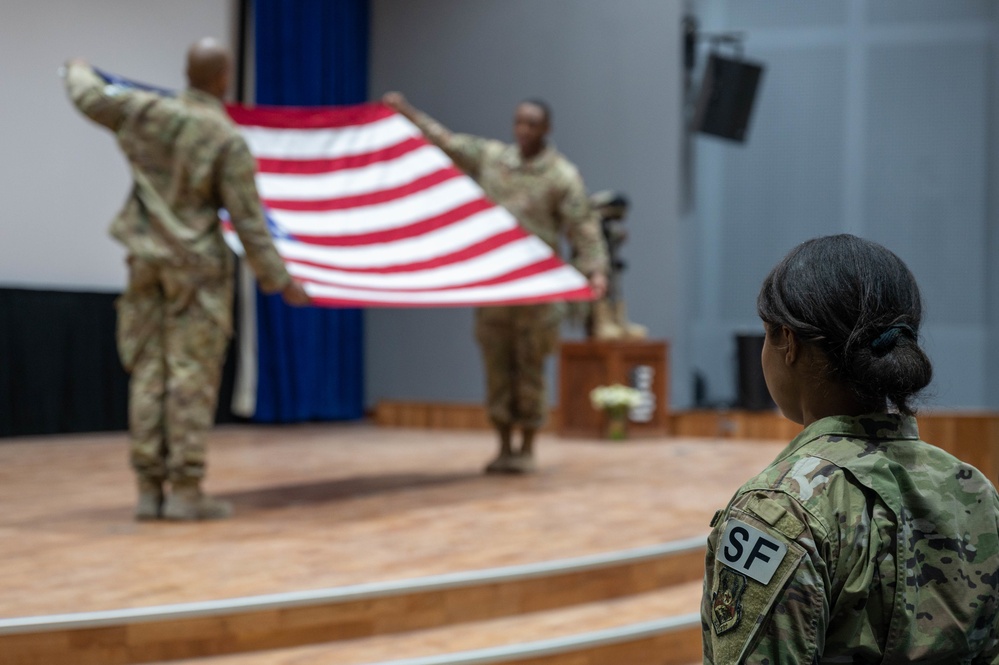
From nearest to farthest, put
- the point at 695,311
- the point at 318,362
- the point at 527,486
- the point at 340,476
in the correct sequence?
the point at 527,486 → the point at 340,476 → the point at 318,362 → the point at 695,311

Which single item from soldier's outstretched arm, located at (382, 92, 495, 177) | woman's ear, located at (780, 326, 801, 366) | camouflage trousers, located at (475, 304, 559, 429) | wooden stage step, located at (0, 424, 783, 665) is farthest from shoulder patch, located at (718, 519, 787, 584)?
soldier's outstretched arm, located at (382, 92, 495, 177)

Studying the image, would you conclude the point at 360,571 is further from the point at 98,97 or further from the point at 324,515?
the point at 98,97

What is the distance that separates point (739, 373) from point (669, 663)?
15.4 ft

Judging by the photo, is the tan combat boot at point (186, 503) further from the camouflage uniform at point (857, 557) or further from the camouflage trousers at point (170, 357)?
the camouflage uniform at point (857, 557)

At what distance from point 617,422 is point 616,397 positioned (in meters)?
0.17

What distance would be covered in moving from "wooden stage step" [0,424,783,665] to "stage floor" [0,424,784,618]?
0.01 metres

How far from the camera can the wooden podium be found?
23.9 ft

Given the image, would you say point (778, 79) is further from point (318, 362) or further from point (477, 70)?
point (318, 362)

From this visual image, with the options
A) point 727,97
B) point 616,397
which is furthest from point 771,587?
point 727,97

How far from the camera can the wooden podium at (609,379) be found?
7289mm

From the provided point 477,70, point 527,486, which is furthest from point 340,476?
point 477,70

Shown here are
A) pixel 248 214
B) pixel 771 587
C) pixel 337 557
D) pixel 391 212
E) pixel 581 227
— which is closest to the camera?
pixel 771 587

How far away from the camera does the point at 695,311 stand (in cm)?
904

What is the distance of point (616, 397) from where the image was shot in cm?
706
